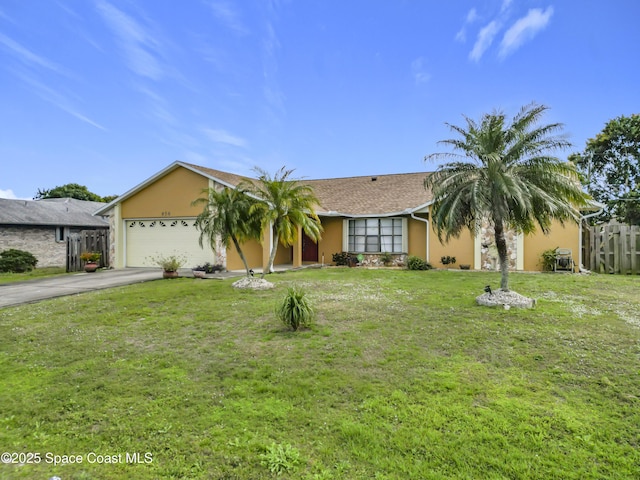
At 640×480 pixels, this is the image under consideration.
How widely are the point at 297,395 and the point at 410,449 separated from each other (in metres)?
1.62

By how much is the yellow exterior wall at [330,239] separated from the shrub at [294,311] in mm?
13967

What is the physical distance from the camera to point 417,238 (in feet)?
64.5

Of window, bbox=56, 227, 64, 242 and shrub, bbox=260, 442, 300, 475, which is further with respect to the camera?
window, bbox=56, 227, 64, 242

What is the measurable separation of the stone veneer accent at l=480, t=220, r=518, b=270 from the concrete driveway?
14.7 metres

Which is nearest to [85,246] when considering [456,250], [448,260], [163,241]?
[163,241]

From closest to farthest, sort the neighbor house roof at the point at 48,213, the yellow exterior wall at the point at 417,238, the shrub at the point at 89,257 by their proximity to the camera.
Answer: the shrub at the point at 89,257 < the yellow exterior wall at the point at 417,238 < the neighbor house roof at the point at 48,213

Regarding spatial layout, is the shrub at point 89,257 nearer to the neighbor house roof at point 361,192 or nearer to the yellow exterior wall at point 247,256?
the neighbor house roof at point 361,192

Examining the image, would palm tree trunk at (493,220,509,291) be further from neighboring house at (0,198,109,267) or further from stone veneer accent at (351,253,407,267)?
neighboring house at (0,198,109,267)

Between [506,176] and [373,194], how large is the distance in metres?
14.1

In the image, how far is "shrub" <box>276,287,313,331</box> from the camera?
7.34 metres

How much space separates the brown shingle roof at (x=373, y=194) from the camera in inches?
816

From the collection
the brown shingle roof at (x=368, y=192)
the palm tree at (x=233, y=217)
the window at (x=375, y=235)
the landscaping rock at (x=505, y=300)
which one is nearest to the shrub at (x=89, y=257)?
the brown shingle roof at (x=368, y=192)

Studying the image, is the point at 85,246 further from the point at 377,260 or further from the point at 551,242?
Result: the point at 551,242

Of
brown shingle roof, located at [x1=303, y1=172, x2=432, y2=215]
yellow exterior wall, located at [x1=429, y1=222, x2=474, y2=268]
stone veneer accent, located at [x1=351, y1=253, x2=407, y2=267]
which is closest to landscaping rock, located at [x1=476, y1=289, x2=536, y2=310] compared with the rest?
yellow exterior wall, located at [x1=429, y1=222, x2=474, y2=268]
